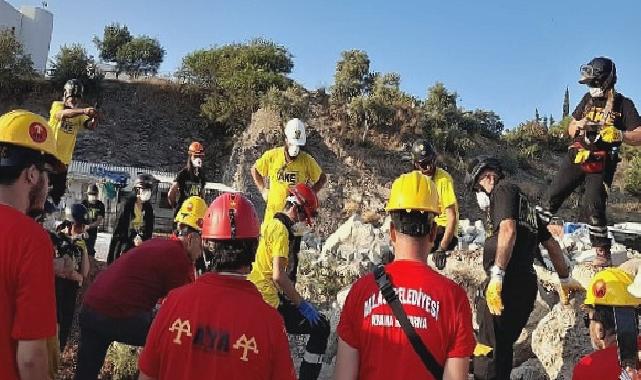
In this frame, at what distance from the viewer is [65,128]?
7391 mm

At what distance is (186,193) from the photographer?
8.15 m

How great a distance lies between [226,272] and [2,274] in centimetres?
90

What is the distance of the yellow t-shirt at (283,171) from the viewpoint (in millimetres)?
7199

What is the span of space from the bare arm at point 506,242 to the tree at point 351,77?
70.7ft

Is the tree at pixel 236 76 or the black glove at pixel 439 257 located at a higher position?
the tree at pixel 236 76

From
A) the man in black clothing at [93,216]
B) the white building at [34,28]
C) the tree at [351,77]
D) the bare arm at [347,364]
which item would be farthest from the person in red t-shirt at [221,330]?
the white building at [34,28]

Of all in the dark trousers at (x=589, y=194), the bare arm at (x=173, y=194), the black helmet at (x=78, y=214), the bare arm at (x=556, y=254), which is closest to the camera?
the bare arm at (x=556, y=254)

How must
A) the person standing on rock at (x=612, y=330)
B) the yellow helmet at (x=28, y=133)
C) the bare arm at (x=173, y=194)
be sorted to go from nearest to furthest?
the yellow helmet at (x=28, y=133) < the person standing on rock at (x=612, y=330) < the bare arm at (x=173, y=194)

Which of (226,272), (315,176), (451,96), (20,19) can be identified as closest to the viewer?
(226,272)

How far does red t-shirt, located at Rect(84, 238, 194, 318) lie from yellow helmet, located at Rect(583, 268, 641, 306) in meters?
2.90

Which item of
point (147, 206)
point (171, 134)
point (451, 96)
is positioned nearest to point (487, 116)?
point (451, 96)

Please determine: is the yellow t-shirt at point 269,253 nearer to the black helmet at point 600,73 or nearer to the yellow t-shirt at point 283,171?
the yellow t-shirt at point 283,171

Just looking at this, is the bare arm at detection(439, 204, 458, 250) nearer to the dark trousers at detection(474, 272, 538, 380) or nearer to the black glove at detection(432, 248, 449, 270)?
the black glove at detection(432, 248, 449, 270)

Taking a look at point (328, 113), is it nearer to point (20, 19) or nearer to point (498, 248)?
point (498, 248)
